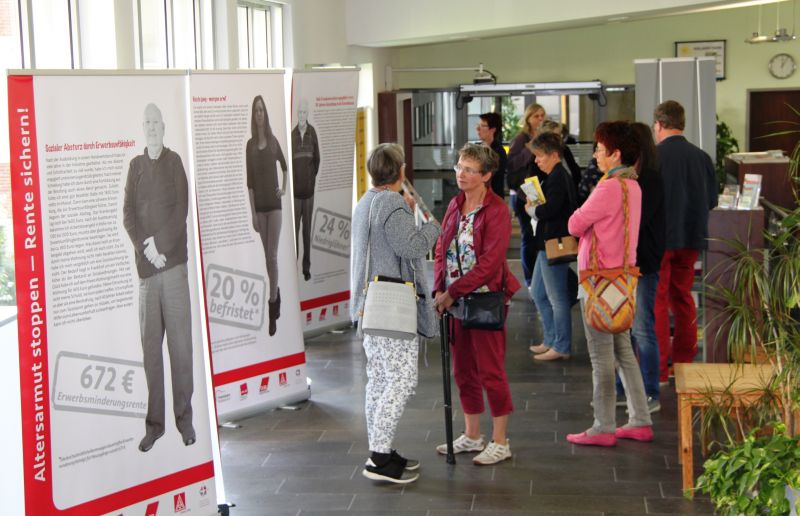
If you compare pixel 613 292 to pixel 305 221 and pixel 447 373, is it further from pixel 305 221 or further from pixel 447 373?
pixel 305 221

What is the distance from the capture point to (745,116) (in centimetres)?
1480

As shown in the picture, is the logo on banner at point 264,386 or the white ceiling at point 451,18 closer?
the logo on banner at point 264,386

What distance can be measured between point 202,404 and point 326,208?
3.49 metres

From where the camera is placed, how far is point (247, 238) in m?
5.98

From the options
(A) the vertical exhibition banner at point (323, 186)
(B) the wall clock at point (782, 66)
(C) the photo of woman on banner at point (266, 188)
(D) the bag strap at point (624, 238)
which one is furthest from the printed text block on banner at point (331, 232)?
(B) the wall clock at point (782, 66)

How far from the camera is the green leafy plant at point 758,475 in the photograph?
3578mm

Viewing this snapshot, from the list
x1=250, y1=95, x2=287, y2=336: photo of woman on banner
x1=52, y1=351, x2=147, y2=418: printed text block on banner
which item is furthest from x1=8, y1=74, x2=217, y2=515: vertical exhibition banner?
x1=250, y1=95, x2=287, y2=336: photo of woman on banner

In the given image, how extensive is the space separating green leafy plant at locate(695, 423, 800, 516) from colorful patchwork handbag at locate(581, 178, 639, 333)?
1460mm

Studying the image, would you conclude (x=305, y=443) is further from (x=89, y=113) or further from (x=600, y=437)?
(x=89, y=113)

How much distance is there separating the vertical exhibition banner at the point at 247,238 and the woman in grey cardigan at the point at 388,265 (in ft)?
3.72

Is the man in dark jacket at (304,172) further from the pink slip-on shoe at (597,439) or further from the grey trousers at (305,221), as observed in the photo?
the pink slip-on shoe at (597,439)

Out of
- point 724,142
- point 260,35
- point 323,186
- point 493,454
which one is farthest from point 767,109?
point 493,454

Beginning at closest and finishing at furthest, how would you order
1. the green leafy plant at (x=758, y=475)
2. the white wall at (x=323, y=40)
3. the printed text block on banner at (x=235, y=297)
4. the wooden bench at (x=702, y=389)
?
the green leafy plant at (x=758, y=475), the wooden bench at (x=702, y=389), the printed text block on banner at (x=235, y=297), the white wall at (x=323, y=40)

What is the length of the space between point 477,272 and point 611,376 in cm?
96
